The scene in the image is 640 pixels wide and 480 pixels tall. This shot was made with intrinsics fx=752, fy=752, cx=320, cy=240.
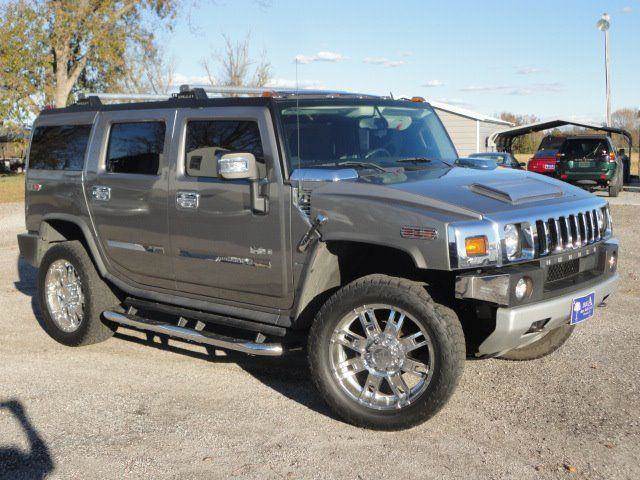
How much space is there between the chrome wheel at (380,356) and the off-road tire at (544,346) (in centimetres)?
150

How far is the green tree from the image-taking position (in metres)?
28.2

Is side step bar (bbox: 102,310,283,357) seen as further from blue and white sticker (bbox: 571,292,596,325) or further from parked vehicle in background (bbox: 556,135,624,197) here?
parked vehicle in background (bbox: 556,135,624,197)

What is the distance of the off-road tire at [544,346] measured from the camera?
18.3 feet

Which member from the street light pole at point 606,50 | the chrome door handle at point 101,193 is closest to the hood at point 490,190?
the chrome door handle at point 101,193

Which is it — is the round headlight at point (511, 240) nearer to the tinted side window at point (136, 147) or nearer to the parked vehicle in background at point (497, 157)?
the parked vehicle in background at point (497, 157)

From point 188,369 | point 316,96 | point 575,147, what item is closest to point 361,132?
point 316,96

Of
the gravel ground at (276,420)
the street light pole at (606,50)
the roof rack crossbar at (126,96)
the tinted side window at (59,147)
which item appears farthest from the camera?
the street light pole at (606,50)

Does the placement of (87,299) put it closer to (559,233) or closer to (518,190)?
(518,190)

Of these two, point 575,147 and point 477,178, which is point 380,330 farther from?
point 575,147

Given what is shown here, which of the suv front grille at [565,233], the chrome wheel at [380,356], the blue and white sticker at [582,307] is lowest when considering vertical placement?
the chrome wheel at [380,356]

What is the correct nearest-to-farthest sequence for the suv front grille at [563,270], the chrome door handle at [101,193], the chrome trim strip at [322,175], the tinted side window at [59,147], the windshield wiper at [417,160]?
the suv front grille at [563,270] → the chrome trim strip at [322,175] → the windshield wiper at [417,160] → the chrome door handle at [101,193] → the tinted side window at [59,147]

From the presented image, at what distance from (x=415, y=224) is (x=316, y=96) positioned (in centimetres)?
162

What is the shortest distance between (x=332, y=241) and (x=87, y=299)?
263cm

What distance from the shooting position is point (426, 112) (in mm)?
6105
